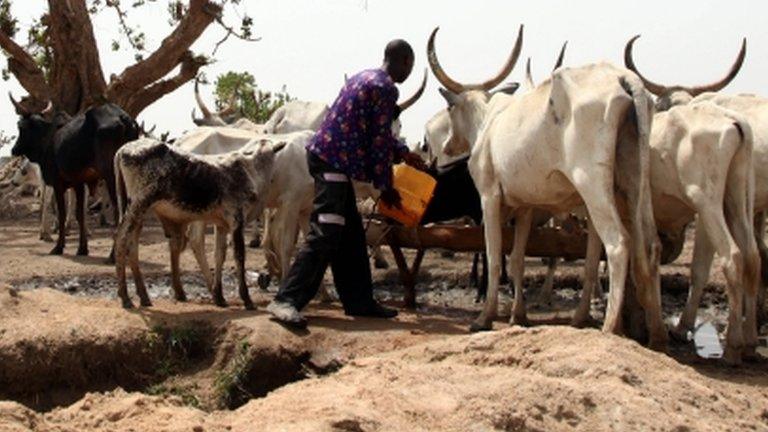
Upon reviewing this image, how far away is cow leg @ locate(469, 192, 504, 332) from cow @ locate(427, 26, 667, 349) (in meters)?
0.04

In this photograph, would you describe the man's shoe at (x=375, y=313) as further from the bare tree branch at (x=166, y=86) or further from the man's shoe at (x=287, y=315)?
the bare tree branch at (x=166, y=86)

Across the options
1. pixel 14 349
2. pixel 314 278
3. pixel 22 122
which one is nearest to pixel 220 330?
pixel 314 278

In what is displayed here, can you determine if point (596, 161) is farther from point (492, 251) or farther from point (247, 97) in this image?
point (247, 97)

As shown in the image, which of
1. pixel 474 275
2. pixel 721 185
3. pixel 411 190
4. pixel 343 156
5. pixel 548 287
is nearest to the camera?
pixel 721 185

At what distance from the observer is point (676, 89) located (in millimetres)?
10359

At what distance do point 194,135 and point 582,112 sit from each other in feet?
14.9

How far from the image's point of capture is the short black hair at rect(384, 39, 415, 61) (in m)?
7.78

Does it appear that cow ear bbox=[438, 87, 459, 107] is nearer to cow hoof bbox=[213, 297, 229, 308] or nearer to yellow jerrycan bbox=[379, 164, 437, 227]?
yellow jerrycan bbox=[379, 164, 437, 227]

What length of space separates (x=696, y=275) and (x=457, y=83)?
3.01 m

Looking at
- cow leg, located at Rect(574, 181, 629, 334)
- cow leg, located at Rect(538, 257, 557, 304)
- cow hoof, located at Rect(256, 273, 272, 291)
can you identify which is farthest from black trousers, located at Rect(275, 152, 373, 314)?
cow leg, located at Rect(538, 257, 557, 304)

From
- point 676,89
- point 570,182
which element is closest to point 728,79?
point 676,89

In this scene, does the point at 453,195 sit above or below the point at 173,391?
above

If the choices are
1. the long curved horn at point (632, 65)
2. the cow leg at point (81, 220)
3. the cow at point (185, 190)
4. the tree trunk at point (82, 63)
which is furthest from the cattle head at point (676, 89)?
the tree trunk at point (82, 63)

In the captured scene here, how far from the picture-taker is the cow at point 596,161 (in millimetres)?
6906
